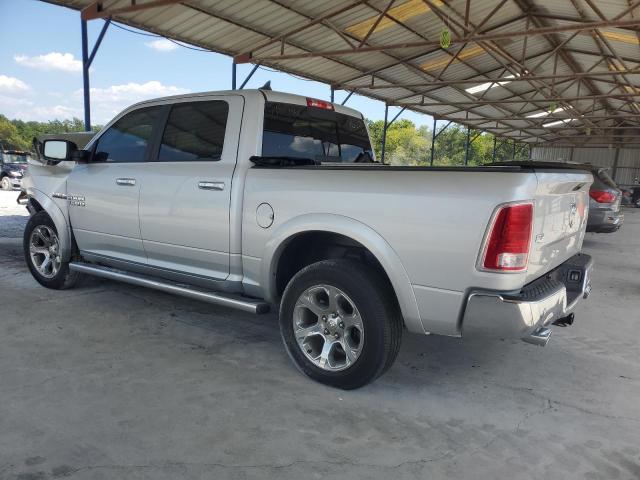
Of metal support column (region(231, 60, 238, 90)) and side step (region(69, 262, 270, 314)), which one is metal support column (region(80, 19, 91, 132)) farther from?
side step (region(69, 262, 270, 314))

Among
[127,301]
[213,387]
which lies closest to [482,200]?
[213,387]

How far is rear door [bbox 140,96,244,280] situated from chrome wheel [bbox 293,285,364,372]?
710mm

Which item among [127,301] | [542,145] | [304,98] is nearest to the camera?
[304,98]

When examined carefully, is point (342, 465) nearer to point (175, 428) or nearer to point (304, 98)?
point (175, 428)

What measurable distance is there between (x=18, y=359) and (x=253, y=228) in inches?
72.5

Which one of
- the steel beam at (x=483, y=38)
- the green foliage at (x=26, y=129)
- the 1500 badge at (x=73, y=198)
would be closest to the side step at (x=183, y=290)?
the 1500 badge at (x=73, y=198)

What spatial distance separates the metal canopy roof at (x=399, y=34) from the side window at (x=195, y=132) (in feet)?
20.0

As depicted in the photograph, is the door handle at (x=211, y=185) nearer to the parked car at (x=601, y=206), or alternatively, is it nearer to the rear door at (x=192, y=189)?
the rear door at (x=192, y=189)

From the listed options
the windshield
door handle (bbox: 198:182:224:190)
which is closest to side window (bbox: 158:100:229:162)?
door handle (bbox: 198:182:224:190)

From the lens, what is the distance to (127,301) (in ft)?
15.2

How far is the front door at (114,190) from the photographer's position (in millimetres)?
3953

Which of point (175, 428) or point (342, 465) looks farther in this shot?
point (175, 428)

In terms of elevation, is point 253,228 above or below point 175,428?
above

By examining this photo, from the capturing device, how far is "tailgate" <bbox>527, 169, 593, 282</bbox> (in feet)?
8.27
